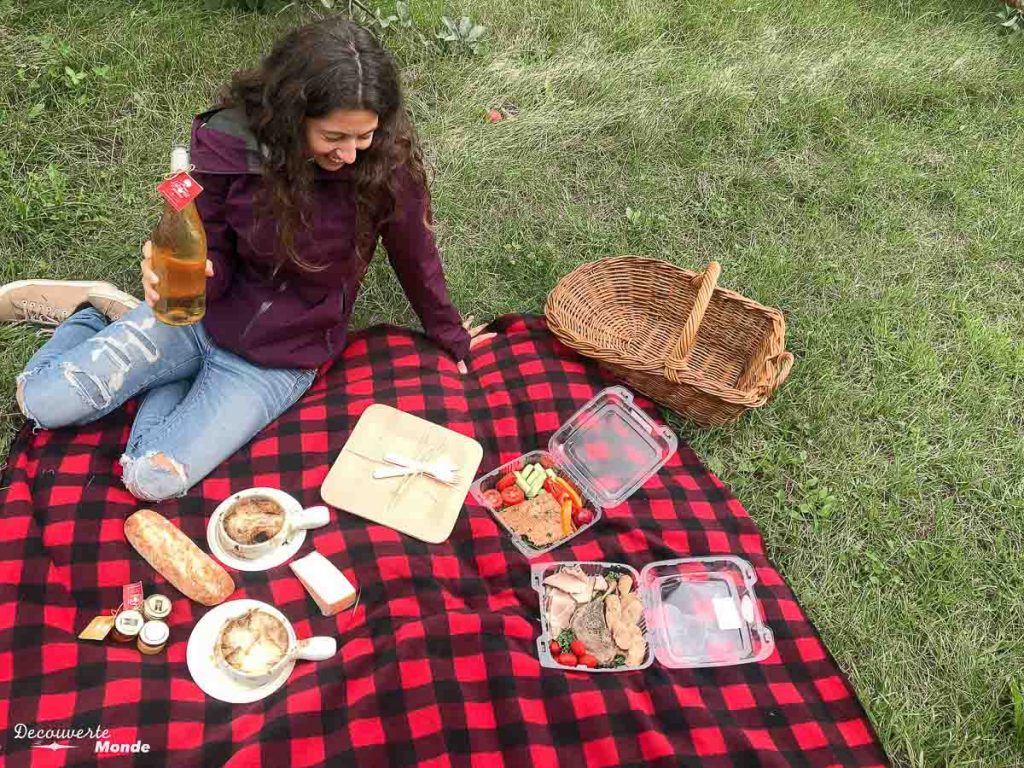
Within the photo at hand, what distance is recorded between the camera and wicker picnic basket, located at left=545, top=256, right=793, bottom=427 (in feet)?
9.68

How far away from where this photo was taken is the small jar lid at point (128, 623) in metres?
2.22

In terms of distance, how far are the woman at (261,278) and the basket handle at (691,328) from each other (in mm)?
834

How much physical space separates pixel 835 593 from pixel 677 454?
0.72 meters

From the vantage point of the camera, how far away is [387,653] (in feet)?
7.42

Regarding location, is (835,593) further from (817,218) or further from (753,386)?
(817,218)

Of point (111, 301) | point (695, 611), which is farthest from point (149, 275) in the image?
point (695, 611)

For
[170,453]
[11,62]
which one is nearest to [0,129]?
[11,62]

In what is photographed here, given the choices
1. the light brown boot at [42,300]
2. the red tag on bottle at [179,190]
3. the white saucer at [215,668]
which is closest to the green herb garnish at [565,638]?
the white saucer at [215,668]

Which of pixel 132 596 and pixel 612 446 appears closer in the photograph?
pixel 132 596

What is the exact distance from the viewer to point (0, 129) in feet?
11.5

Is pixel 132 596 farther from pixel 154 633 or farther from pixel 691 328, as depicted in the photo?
pixel 691 328

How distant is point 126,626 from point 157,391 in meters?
0.82

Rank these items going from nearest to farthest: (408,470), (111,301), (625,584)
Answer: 1. (625,584)
2. (408,470)
3. (111,301)

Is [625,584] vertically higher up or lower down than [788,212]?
lower down
